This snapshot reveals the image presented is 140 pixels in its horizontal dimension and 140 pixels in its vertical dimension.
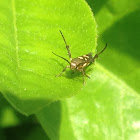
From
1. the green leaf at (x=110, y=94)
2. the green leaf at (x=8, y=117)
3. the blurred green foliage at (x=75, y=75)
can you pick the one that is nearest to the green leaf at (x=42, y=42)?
the blurred green foliage at (x=75, y=75)

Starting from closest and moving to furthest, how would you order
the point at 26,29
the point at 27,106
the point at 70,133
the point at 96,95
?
the point at 27,106 → the point at 26,29 → the point at 70,133 → the point at 96,95

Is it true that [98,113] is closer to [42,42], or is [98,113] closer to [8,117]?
[42,42]

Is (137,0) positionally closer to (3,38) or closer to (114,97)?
(114,97)

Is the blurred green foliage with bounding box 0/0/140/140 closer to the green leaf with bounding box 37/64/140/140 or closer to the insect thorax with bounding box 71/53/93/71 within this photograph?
the green leaf with bounding box 37/64/140/140

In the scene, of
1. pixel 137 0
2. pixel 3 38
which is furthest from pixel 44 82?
pixel 137 0

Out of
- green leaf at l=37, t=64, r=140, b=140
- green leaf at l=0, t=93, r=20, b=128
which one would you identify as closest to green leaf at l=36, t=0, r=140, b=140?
green leaf at l=37, t=64, r=140, b=140

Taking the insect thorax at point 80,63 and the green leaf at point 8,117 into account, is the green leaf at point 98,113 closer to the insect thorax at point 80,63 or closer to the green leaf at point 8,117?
the insect thorax at point 80,63
